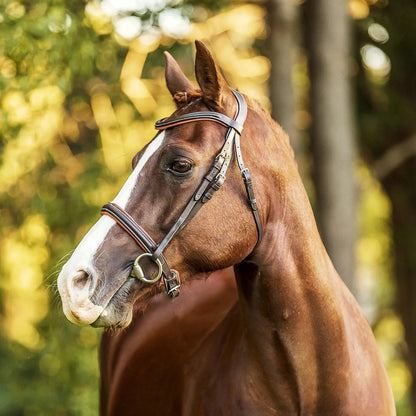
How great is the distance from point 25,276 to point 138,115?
376cm

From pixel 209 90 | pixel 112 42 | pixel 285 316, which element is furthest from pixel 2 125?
pixel 285 316

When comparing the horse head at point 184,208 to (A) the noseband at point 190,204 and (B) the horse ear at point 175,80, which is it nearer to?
(A) the noseband at point 190,204

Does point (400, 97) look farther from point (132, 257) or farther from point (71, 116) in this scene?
point (132, 257)

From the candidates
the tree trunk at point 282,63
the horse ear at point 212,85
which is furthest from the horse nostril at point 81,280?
the tree trunk at point 282,63

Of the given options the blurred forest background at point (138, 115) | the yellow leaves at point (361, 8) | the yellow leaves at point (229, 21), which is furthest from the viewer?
the yellow leaves at point (361, 8)

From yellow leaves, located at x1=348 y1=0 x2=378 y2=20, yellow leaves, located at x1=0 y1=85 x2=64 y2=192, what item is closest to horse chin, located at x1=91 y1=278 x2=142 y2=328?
yellow leaves, located at x1=0 y1=85 x2=64 y2=192

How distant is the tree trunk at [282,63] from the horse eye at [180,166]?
12.5ft

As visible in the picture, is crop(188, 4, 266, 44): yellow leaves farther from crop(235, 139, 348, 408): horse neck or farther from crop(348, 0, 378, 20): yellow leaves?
crop(235, 139, 348, 408): horse neck

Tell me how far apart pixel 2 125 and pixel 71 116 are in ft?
10.3

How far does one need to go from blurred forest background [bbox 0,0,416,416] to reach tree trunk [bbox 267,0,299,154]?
0.04 feet

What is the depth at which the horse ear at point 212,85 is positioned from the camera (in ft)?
7.87

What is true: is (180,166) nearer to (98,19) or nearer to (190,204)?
(190,204)

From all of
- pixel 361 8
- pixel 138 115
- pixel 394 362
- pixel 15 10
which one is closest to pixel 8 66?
pixel 15 10

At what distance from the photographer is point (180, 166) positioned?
2.39m
